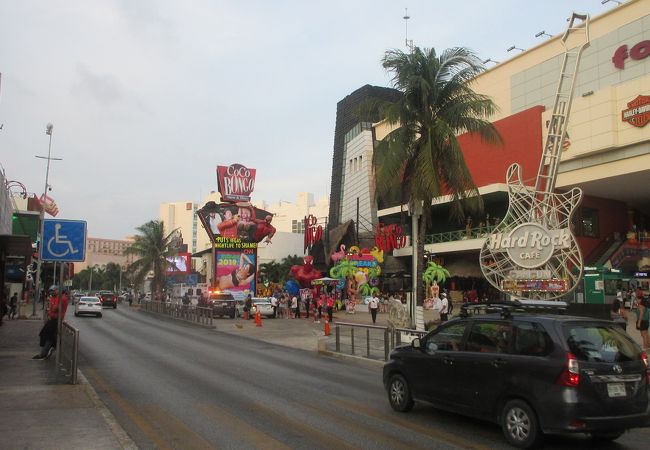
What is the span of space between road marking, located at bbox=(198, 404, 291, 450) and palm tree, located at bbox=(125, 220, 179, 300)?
166 feet

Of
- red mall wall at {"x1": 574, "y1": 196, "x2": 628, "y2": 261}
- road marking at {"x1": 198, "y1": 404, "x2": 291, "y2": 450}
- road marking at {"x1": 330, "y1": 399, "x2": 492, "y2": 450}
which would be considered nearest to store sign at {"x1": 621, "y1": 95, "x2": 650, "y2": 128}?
red mall wall at {"x1": 574, "y1": 196, "x2": 628, "y2": 261}

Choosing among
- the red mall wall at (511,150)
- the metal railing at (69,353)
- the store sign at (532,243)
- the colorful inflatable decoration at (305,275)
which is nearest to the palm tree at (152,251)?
the colorful inflatable decoration at (305,275)

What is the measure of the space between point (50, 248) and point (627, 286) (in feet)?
114

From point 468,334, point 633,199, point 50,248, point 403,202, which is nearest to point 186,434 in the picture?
point 468,334

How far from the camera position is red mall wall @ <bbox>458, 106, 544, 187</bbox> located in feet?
130

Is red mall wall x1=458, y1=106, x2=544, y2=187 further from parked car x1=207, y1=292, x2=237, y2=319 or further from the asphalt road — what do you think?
the asphalt road

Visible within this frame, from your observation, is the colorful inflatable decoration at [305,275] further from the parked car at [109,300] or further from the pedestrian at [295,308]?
the parked car at [109,300]

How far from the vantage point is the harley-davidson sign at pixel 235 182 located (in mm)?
51062

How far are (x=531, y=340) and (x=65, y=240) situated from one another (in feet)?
27.2

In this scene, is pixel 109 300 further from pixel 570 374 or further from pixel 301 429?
pixel 570 374

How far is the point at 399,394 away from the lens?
8.77m

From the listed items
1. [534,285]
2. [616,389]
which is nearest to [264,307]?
[534,285]

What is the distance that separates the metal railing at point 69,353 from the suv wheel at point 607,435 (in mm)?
8325

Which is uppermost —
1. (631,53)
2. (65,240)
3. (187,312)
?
(631,53)
